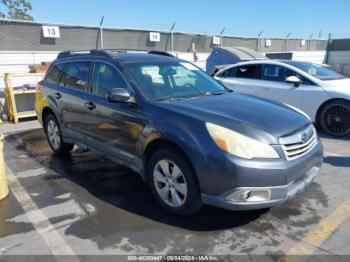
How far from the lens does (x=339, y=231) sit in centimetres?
343

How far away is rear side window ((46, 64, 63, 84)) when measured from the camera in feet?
19.1

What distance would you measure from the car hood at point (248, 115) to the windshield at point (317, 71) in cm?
383

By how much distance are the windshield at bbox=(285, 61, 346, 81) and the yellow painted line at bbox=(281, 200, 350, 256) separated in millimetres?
4242

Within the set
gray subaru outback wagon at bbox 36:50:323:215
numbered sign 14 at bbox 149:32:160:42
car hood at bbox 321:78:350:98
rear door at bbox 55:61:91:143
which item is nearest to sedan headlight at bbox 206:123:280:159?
gray subaru outback wagon at bbox 36:50:323:215

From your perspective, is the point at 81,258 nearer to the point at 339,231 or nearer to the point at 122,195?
the point at 122,195

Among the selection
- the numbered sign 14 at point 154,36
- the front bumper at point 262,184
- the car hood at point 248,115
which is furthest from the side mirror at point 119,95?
the numbered sign 14 at point 154,36

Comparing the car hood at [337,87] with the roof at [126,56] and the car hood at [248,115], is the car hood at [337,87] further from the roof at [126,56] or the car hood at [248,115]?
the roof at [126,56]

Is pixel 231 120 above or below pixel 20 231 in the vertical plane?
above

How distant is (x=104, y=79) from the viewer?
183 inches

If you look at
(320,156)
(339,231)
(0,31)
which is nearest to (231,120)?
(320,156)

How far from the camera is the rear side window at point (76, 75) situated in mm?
4988

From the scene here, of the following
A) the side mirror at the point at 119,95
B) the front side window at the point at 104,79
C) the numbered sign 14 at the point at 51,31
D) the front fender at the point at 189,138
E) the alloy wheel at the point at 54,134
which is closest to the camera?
the front fender at the point at 189,138

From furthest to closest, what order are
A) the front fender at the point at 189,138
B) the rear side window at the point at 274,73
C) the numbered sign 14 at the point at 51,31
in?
the numbered sign 14 at the point at 51,31
the rear side window at the point at 274,73
the front fender at the point at 189,138

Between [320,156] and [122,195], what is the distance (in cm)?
237
